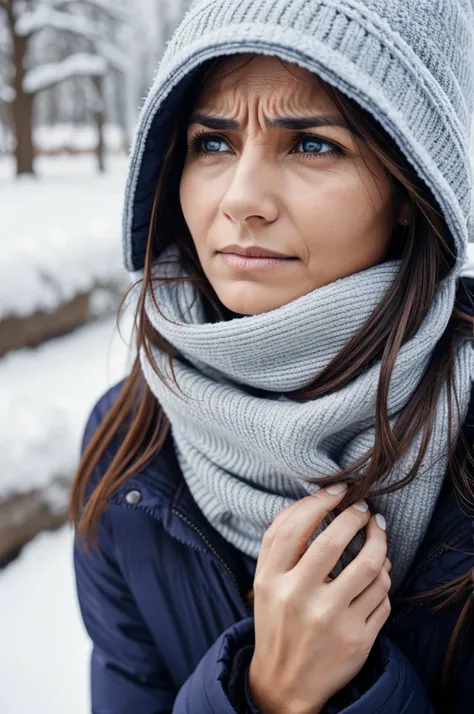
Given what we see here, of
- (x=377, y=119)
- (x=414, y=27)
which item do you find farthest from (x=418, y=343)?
(x=414, y=27)

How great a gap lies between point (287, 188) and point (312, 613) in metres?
0.61

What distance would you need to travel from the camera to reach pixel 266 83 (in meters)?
0.91

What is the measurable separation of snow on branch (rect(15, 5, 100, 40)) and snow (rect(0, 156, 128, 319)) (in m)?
2.41

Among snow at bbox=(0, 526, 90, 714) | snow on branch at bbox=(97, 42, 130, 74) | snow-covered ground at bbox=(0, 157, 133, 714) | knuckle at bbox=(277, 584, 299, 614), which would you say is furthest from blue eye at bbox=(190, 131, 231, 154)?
snow on branch at bbox=(97, 42, 130, 74)

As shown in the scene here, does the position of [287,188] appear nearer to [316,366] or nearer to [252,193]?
[252,193]

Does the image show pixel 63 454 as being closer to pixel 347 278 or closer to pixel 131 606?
pixel 131 606

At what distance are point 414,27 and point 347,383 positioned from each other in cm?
51

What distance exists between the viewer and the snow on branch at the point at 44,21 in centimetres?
794

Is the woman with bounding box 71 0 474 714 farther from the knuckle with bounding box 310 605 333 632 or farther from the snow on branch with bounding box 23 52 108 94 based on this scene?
the snow on branch with bounding box 23 52 108 94

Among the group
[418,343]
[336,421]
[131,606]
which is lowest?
[131,606]

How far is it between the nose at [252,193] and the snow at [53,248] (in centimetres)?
286

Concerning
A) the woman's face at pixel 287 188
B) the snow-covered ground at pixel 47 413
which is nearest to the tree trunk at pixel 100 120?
the snow-covered ground at pixel 47 413

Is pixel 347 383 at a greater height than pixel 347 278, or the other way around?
pixel 347 278

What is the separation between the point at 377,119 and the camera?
843mm
